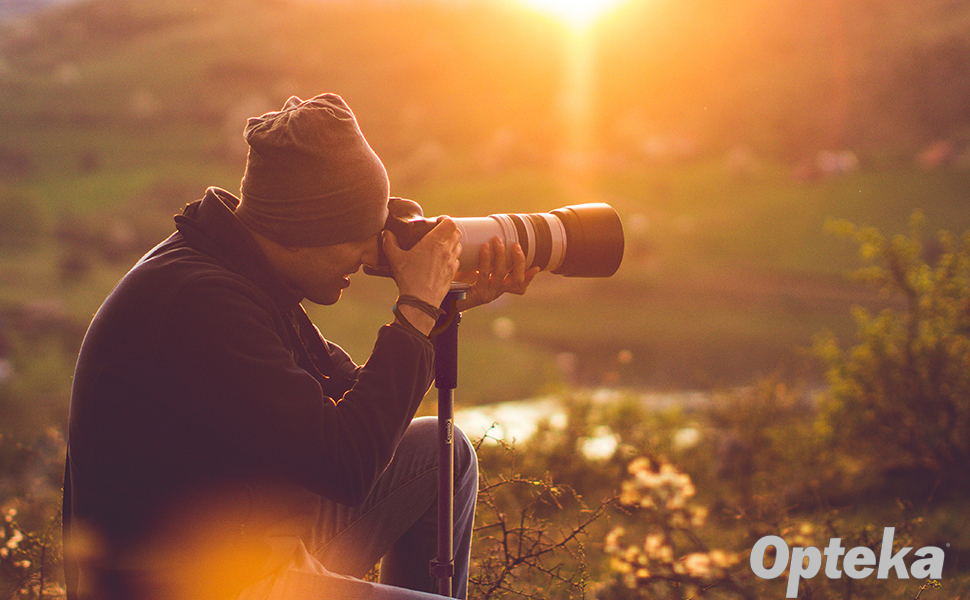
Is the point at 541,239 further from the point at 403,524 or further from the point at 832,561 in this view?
the point at 832,561

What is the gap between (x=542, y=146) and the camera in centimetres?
1942

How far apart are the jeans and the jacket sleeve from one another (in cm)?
22

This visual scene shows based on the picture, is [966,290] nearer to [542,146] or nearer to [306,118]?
[306,118]

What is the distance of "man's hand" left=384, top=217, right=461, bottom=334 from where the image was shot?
1.33m

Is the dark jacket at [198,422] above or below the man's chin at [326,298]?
below

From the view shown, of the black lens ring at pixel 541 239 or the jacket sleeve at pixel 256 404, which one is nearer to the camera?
the jacket sleeve at pixel 256 404

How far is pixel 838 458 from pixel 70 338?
9692 mm

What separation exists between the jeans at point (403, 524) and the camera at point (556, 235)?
0.41 m

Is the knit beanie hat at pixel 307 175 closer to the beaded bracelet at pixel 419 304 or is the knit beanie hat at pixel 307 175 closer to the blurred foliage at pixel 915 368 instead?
the beaded bracelet at pixel 419 304

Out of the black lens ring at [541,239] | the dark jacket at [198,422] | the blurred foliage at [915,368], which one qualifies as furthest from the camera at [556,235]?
the blurred foliage at [915,368]

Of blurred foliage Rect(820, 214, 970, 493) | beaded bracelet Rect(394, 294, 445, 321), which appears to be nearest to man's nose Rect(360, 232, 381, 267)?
beaded bracelet Rect(394, 294, 445, 321)

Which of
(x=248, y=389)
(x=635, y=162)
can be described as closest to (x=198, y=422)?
(x=248, y=389)

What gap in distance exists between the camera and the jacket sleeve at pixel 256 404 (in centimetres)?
109

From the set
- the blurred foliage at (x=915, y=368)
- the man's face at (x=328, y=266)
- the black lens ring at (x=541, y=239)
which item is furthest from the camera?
the blurred foliage at (x=915, y=368)
